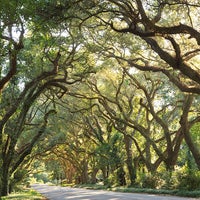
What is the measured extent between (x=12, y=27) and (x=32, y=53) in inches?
200

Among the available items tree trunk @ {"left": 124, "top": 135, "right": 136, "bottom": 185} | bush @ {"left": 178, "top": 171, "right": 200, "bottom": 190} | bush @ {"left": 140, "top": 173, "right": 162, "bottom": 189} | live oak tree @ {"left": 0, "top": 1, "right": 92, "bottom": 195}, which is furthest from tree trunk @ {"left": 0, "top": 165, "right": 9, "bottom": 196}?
tree trunk @ {"left": 124, "top": 135, "right": 136, "bottom": 185}

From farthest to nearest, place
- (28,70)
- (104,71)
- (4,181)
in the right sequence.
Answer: (104,71)
(4,181)
(28,70)

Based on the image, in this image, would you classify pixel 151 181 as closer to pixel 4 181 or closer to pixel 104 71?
pixel 104 71

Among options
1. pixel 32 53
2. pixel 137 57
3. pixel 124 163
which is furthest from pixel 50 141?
pixel 32 53

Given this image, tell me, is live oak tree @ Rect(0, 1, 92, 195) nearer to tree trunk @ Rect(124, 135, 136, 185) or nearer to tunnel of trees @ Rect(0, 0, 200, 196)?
tunnel of trees @ Rect(0, 0, 200, 196)

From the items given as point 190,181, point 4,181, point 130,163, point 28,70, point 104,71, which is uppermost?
point 104,71

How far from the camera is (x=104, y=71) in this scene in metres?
30.3

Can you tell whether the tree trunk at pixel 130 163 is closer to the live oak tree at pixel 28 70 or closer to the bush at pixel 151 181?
the bush at pixel 151 181

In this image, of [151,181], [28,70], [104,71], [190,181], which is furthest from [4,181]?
[104,71]

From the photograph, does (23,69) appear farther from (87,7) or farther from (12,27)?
(87,7)

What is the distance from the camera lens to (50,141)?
4053cm

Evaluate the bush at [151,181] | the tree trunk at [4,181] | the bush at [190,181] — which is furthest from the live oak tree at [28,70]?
the bush at [151,181]

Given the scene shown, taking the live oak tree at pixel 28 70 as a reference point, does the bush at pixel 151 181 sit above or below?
below

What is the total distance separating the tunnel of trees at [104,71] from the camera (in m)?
13.2
